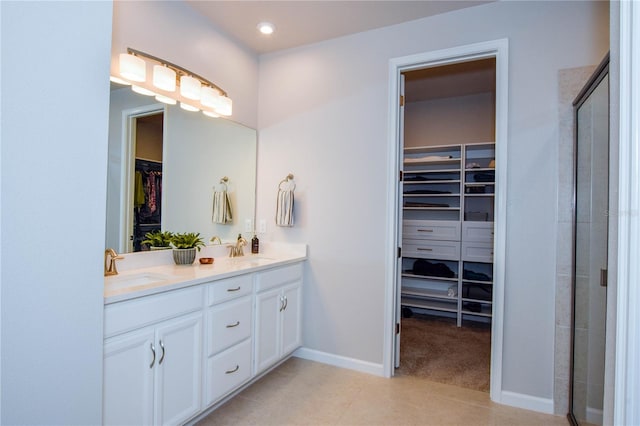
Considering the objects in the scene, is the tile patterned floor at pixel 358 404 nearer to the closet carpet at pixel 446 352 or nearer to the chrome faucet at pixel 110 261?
the closet carpet at pixel 446 352

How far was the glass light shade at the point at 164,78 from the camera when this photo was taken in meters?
2.13

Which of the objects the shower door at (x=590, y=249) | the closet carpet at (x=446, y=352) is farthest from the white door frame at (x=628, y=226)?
the closet carpet at (x=446, y=352)

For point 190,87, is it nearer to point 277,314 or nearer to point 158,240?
point 158,240

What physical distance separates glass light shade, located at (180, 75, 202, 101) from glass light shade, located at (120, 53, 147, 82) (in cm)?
31

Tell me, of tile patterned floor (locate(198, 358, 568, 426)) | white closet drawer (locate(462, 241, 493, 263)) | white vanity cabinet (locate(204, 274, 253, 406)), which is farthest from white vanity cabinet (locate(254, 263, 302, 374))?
white closet drawer (locate(462, 241, 493, 263))

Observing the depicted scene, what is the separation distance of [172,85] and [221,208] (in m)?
1.00

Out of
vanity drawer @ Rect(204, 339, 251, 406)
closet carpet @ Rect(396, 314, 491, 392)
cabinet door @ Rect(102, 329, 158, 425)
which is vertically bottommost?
closet carpet @ Rect(396, 314, 491, 392)

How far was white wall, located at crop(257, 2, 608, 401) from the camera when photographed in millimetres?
2172

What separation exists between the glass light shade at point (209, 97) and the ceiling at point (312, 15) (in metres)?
0.56

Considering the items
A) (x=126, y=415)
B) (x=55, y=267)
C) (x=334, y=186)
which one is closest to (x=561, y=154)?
(x=334, y=186)

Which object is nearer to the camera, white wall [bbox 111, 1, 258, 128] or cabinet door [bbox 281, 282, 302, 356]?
white wall [bbox 111, 1, 258, 128]

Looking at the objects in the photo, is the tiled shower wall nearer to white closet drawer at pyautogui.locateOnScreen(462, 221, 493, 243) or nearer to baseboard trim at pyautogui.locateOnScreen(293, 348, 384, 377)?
baseboard trim at pyautogui.locateOnScreen(293, 348, 384, 377)

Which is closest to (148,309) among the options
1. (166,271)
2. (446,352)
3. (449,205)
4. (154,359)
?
(154,359)

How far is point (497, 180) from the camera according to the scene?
2.30 m
